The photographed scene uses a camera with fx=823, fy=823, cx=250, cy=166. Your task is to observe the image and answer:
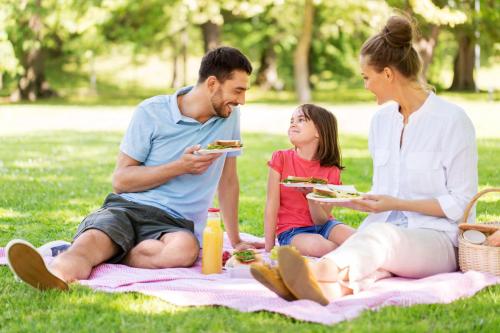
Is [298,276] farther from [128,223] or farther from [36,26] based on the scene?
[36,26]

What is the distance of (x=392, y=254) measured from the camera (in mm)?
3871

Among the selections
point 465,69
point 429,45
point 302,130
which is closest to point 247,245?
point 302,130

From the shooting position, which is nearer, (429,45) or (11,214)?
(11,214)

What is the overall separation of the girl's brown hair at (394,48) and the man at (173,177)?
828 mm

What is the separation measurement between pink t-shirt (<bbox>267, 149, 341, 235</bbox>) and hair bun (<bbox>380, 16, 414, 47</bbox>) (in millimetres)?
1065

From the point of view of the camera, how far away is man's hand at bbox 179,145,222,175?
14.4 ft

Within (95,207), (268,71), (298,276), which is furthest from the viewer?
(268,71)

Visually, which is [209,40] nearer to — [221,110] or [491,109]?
[491,109]

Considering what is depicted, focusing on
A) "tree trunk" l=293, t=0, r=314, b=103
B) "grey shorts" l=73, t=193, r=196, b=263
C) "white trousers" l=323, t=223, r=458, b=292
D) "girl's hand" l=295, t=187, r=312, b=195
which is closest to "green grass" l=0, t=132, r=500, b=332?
"white trousers" l=323, t=223, r=458, b=292

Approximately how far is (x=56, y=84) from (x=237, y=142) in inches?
1206

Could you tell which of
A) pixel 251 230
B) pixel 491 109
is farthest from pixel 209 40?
pixel 251 230

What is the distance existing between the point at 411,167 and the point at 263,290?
1.05m

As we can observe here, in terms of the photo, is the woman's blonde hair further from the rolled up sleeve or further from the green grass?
the green grass

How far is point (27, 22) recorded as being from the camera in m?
24.9
